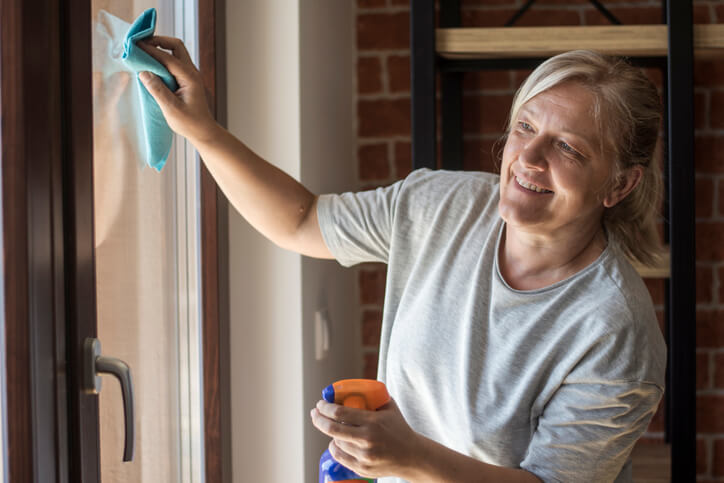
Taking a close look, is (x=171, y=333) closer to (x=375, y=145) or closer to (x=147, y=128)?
(x=147, y=128)

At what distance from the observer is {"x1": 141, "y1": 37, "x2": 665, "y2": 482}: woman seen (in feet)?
3.14

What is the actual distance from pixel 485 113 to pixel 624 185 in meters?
0.78

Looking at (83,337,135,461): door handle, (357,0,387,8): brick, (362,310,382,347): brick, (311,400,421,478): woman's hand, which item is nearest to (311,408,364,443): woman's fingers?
(311,400,421,478): woman's hand

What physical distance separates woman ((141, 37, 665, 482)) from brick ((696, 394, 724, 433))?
79 centimetres

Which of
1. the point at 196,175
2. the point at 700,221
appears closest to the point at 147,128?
the point at 196,175

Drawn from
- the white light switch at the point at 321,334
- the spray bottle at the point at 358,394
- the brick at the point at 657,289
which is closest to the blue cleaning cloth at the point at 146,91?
the spray bottle at the point at 358,394

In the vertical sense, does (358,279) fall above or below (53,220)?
below

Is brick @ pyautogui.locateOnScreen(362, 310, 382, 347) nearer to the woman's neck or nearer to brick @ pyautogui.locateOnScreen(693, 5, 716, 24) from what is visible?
the woman's neck

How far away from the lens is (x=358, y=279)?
188 centimetres

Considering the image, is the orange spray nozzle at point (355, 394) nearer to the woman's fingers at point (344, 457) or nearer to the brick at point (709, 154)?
the woman's fingers at point (344, 457)

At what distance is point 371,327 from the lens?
6.15 feet

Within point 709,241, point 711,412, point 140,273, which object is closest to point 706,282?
point 709,241

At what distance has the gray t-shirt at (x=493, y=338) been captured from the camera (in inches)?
37.9

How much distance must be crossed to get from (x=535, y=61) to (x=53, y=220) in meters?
1.05
